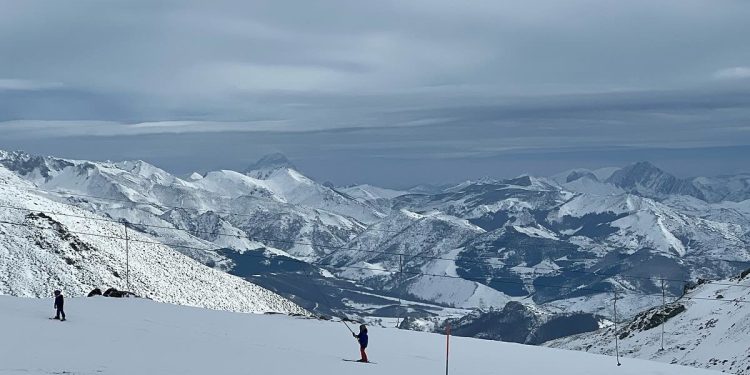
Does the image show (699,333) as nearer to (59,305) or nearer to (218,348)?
(218,348)

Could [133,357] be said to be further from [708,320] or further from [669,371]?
[708,320]

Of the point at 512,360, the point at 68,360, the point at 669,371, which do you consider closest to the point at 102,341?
the point at 68,360

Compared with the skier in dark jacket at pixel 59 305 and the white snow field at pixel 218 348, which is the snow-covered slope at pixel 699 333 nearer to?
the white snow field at pixel 218 348

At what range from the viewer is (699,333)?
137500 mm

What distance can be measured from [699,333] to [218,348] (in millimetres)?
115956

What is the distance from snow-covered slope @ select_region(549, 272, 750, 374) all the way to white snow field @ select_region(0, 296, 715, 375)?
62.1 metres

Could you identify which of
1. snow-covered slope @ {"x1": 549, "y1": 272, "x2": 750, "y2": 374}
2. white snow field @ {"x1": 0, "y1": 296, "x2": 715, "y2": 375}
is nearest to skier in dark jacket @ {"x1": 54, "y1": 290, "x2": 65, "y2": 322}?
white snow field @ {"x1": 0, "y1": 296, "x2": 715, "y2": 375}

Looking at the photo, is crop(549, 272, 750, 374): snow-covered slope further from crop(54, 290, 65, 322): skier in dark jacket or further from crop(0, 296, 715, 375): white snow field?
crop(54, 290, 65, 322): skier in dark jacket

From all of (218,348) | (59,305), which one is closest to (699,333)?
(218,348)

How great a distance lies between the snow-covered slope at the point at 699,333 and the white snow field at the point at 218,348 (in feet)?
204

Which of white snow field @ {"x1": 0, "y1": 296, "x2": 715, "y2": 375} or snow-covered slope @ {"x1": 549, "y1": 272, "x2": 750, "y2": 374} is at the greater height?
white snow field @ {"x1": 0, "y1": 296, "x2": 715, "y2": 375}

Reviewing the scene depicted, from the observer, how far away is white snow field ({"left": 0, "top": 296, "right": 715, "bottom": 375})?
35.9 metres

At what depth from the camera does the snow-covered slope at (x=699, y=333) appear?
386 feet

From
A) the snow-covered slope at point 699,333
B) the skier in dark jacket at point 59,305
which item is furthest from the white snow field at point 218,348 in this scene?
the snow-covered slope at point 699,333
